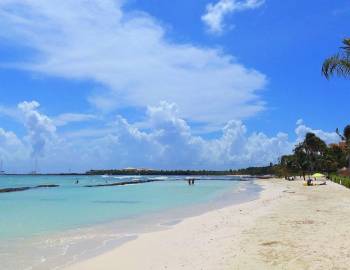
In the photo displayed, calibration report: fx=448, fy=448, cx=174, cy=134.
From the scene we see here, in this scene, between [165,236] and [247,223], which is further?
[247,223]

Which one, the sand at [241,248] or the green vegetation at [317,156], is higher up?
the green vegetation at [317,156]

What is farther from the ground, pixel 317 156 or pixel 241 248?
pixel 317 156

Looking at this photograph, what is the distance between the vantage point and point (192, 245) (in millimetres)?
13273

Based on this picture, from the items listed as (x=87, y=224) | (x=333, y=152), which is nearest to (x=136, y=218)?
(x=87, y=224)

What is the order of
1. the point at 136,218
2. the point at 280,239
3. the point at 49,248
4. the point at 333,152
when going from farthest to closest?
the point at 333,152
the point at 136,218
the point at 49,248
the point at 280,239

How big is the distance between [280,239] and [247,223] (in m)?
4.79

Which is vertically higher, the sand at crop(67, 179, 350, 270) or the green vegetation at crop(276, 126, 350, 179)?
the green vegetation at crop(276, 126, 350, 179)

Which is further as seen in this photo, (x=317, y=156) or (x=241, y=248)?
(x=317, y=156)

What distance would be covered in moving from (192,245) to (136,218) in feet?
35.4

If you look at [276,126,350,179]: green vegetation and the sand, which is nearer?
the sand

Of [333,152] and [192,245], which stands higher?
[333,152]

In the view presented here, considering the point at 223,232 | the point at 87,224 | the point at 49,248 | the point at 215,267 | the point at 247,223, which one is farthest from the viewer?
the point at 87,224

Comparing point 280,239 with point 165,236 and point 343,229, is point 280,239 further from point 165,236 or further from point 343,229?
point 165,236

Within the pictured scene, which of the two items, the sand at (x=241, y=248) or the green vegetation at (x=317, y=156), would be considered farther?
the green vegetation at (x=317, y=156)
